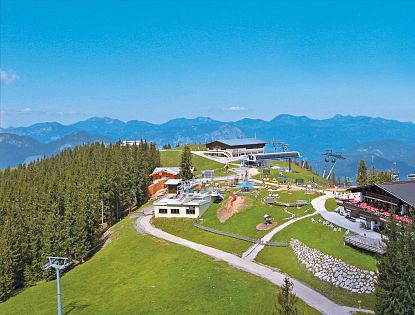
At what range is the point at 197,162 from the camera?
16988 centimetres

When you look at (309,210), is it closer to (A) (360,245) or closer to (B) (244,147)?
(A) (360,245)

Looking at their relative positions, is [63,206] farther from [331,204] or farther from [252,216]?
[331,204]

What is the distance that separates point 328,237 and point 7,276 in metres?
56.4

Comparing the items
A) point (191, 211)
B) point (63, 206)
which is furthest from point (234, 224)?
point (63, 206)

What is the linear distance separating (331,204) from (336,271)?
3017 centimetres

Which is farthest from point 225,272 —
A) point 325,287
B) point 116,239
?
point 116,239

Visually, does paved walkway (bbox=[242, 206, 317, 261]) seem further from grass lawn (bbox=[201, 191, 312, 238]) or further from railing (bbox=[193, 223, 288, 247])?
grass lawn (bbox=[201, 191, 312, 238])

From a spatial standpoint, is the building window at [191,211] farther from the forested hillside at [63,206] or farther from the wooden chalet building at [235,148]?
the wooden chalet building at [235,148]

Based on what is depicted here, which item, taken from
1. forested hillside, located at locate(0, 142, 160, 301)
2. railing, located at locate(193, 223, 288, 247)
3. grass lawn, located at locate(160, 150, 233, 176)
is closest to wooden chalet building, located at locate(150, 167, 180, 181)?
forested hillside, located at locate(0, 142, 160, 301)

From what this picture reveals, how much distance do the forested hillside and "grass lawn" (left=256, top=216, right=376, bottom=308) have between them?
41.2 meters

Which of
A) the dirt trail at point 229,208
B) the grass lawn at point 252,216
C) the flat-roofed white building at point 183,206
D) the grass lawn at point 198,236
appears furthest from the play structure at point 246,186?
the grass lawn at point 198,236

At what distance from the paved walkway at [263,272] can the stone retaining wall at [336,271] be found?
320 centimetres

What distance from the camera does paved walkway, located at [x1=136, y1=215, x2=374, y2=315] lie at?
157 ft

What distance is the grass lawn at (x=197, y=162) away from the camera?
6032 inches
